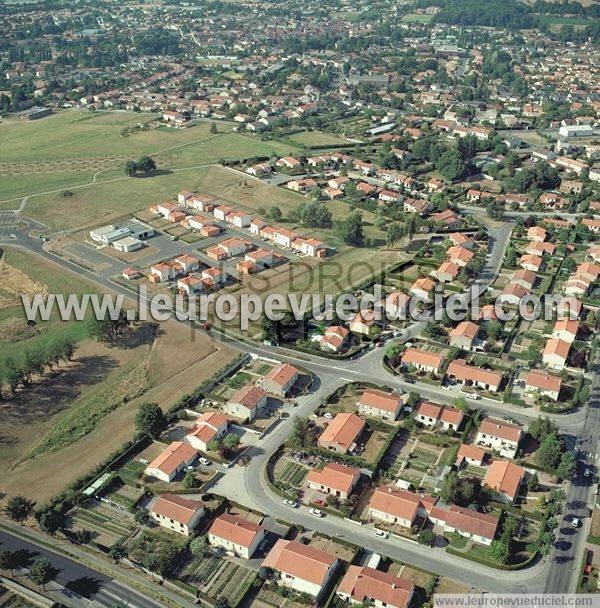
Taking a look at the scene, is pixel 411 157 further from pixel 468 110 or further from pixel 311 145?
pixel 468 110

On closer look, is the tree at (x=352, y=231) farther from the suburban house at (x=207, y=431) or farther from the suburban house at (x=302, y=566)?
the suburban house at (x=302, y=566)

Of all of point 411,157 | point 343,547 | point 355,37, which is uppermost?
point 355,37

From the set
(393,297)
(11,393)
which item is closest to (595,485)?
(393,297)

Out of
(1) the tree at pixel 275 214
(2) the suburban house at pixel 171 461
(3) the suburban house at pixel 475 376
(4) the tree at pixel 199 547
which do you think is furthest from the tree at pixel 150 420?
(1) the tree at pixel 275 214

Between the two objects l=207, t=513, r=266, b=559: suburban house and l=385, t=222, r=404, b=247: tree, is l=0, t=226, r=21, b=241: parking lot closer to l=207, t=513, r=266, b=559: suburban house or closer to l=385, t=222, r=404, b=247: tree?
l=385, t=222, r=404, b=247: tree

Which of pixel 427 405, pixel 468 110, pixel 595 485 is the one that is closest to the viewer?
pixel 595 485

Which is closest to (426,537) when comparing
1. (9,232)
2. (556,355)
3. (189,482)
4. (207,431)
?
(189,482)

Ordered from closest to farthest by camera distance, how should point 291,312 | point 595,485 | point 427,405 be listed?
point 595,485
point 427,405
point 291,312
